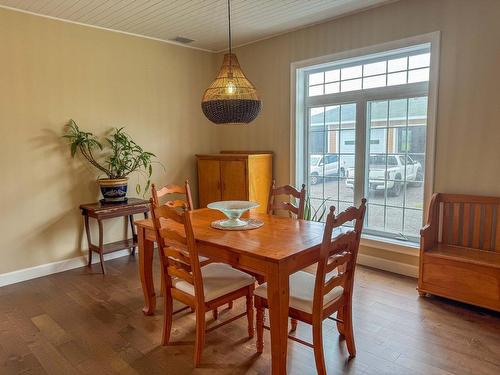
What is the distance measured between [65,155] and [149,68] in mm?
1472

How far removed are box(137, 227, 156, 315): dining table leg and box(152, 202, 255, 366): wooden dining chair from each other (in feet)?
1.39

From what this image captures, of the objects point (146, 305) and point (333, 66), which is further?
point (333, 66)

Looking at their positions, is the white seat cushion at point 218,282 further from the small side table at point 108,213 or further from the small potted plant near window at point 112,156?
the small potted plant near window at point 112,156

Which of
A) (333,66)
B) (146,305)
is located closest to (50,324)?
(146,305)

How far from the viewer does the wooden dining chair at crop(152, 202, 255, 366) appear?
213cm

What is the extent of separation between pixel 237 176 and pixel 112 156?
146 cm

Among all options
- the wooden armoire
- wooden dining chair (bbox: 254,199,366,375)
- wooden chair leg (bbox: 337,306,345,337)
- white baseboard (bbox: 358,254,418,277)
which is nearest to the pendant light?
wooden dining chair (bbox: 254,199,366,375)

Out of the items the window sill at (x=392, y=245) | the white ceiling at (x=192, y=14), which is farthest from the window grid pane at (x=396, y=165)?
the white ceiling at (x=192, y=14)

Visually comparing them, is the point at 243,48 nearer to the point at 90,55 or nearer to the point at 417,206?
the point at 90,55

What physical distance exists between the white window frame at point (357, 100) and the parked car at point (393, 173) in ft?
0.37

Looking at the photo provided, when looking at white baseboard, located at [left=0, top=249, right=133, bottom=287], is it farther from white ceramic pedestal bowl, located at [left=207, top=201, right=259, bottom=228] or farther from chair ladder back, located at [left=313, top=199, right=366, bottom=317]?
chair ladder back, located at [left=313, top=199, right=366, bottom=317]

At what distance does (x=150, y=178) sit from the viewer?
461 cm

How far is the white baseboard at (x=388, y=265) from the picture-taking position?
11.7 feet

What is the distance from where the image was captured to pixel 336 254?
6.88 ft
